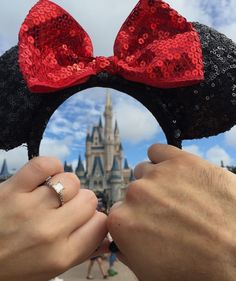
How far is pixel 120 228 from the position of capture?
4.03ft

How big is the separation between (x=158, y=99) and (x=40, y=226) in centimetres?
62

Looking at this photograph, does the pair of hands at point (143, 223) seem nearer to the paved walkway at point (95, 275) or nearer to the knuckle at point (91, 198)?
the knuckle at point (91, 198)

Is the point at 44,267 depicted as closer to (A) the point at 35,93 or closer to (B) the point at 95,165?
Answer: (A) the point at 35,93

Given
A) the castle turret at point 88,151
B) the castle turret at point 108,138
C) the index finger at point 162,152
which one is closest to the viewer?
the index finger at point 162,152

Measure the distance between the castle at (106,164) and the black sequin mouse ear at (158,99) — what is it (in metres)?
56.8

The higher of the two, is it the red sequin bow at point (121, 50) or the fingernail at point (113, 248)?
the red sequin bow at point (121, 50)

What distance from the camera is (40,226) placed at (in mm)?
1211

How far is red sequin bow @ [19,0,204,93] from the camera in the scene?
139 cm

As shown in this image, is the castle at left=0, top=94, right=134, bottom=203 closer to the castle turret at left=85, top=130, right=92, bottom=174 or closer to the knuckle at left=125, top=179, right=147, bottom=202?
the castle turret at left=85, top=130, right=92, bottom=174

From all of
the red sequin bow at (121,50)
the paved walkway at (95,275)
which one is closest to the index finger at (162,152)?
the red sequin bow at (121,50)

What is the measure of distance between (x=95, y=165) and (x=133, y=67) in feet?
214

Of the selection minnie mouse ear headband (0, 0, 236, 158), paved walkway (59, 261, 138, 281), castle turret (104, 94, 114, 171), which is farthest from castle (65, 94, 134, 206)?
minnie mouse ear headband (0, 0, 236, 158)

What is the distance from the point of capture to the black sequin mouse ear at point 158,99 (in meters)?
1.43

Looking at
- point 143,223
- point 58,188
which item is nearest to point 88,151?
point 58,188
